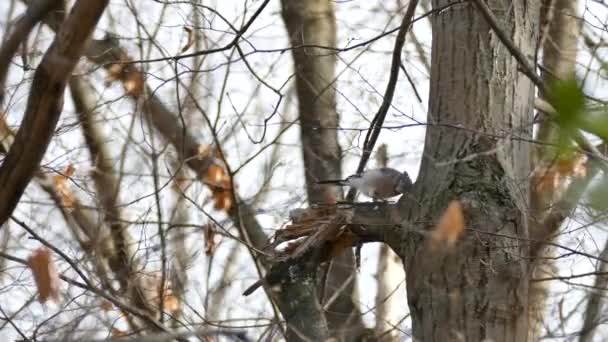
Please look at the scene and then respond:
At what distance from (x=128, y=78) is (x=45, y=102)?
10.5 ft

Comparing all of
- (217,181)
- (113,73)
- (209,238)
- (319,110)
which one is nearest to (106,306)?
(209,238)

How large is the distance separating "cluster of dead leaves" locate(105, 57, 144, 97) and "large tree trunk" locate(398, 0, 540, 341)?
2139 millimetres

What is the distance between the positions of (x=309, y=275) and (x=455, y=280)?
682 mm

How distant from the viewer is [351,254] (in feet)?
18.7

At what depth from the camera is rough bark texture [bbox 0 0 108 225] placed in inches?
73.3

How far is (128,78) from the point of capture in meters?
5.17

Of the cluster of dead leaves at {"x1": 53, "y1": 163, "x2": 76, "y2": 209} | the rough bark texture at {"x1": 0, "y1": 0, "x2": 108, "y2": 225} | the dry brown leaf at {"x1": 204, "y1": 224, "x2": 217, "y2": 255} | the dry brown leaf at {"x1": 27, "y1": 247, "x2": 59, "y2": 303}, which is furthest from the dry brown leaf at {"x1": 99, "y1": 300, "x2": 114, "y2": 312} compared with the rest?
the rough bark texture at {"x1": 0, "y1": 0, "x2": 108, "y2": 225}

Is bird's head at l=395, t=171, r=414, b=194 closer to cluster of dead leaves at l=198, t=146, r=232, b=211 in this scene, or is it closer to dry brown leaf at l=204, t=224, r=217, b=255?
dry brown leaf at l=204, t=224, r=217, b=255

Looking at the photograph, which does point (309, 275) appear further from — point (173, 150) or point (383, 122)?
point (173, 150)

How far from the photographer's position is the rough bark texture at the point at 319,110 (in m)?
5.53

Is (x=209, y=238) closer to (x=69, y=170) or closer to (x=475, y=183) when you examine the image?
(x=69, y=170)

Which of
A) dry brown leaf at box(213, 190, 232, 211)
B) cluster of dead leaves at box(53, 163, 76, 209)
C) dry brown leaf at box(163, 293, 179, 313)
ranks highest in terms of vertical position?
dry brown leaf at box(213, 190, 232, 211)

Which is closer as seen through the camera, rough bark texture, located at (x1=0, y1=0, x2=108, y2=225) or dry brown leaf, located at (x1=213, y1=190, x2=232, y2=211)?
rough bark texture, located at (x1=0, y1=0, x2=108, y2=225)

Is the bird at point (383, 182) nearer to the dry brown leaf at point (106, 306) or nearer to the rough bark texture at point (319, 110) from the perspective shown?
the dry brown leaf at point (106, 306)
